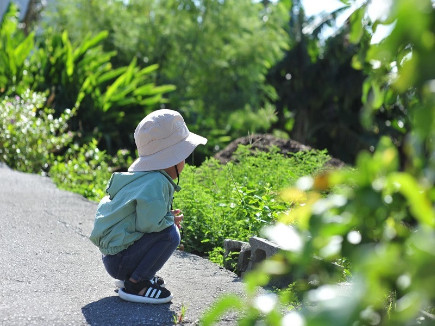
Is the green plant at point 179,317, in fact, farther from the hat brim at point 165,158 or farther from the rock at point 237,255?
the rock at point 237,255

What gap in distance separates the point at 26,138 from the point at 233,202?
4.69m

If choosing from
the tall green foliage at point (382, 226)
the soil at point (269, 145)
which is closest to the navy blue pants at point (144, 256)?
the tall green foliage at point (382, 226)

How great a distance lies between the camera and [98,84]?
11914mm

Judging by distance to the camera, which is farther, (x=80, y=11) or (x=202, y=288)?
(x=80, y=11)

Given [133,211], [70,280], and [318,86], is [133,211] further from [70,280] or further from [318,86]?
[318,86]

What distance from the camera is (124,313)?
11.9 ft

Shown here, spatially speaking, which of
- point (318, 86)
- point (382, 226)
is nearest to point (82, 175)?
point (382, 226)

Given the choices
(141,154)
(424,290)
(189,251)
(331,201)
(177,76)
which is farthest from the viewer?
(177,76)

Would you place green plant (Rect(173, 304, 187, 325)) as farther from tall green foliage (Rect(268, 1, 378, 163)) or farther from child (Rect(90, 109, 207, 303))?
tall green foliage (Rect(268, 1, 378, 163))

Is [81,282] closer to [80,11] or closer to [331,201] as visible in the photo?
[331,201]

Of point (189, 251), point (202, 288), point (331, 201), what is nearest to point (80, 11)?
point (189, 251)

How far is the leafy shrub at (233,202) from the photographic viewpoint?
488 centimetres

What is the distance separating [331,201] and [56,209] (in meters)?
5.12

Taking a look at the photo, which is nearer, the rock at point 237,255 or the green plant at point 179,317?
the green plant at point 179,317
